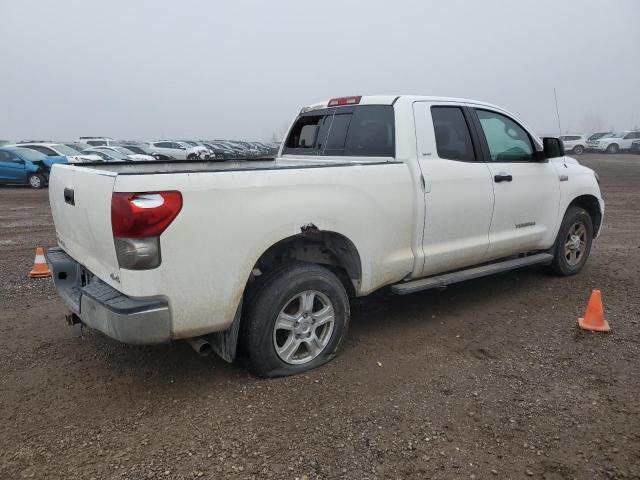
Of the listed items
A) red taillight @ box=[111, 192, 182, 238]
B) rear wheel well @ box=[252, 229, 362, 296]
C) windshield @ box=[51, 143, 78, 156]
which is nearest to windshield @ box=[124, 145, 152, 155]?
windshield @ box=[51, 143, 78, 156]

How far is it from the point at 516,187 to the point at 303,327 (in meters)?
2.60

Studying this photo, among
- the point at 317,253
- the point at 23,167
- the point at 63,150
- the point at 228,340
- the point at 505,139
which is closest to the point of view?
the point at 228,340

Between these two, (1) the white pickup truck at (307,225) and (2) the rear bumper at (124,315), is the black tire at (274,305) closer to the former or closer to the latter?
(1) the white pickup truck at (307,225)

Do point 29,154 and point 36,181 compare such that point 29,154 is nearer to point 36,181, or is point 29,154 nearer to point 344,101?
point 36,181

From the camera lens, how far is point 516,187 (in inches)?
192

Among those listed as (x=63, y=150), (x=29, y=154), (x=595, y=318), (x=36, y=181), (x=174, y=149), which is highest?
(x=174, y=149)

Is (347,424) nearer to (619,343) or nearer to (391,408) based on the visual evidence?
(391,408)

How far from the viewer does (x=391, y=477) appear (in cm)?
256

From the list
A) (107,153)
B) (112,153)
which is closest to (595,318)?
(107,153)

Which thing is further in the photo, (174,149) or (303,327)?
(174,149)

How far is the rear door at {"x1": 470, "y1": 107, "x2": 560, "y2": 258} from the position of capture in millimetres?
4750

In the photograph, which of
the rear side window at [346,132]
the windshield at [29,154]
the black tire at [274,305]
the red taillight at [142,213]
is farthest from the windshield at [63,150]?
the red taillight at [142,213]

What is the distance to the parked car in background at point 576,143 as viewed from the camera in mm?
39500

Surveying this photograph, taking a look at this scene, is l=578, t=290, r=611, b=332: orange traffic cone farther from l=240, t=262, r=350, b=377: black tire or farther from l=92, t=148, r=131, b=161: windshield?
l=92, t=148, r=131, b=161: windshield
